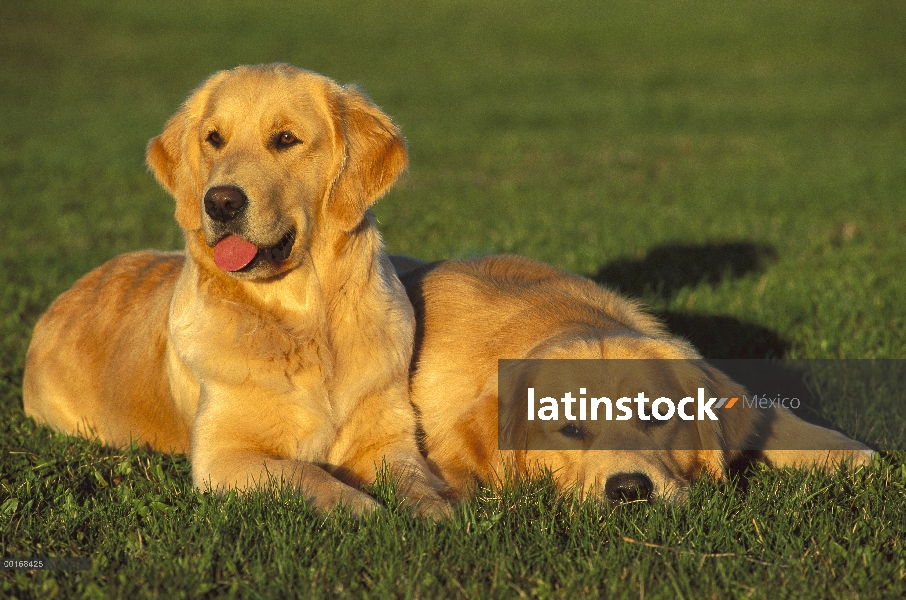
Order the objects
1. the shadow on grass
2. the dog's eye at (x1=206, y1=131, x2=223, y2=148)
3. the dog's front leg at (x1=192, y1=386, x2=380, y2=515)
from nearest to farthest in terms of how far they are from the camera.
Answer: the dog's front leg at (x1=192, y1=386, x2=380, y2=515)
the dog's eye at (x1=206, y1=131, x2=223, y2=148)
the shadow on grass

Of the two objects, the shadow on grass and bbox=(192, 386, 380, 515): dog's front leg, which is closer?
bbox=(192, 386, 380, 515): dog's front leg

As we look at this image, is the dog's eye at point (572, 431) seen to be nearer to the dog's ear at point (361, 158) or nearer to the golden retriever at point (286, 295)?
the golden retriever at point (286, 295)

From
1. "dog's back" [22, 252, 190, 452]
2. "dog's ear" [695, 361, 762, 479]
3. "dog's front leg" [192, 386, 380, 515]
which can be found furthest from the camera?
"dog's back" [22, 252, 190, 452]

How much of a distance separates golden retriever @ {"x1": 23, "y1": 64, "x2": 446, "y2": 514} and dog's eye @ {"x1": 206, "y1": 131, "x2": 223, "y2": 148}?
0.02 m

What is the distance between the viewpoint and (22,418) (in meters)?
5.07

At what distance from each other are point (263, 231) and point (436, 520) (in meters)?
1.33

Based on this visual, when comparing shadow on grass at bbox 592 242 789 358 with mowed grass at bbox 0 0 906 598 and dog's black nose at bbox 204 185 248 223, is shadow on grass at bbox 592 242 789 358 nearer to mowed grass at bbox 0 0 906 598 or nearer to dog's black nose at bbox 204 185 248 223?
mowed grass at bbox 0 0 906 598

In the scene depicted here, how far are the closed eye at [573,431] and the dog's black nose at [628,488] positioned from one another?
351 millimetres

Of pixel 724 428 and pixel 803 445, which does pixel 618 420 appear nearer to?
pixel 724 428

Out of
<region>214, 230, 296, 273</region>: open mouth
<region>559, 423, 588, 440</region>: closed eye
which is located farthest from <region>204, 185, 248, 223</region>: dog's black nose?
<region>559, 423, 588, 440</region>: closed eye

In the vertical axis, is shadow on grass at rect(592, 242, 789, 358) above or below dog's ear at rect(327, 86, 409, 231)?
below

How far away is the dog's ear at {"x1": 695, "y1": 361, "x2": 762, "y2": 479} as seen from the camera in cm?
401

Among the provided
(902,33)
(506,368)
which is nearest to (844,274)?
(506,368)

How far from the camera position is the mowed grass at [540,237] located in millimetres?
3047
